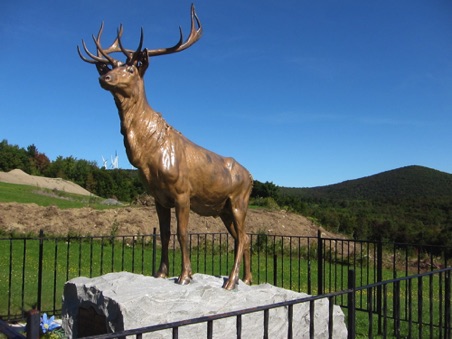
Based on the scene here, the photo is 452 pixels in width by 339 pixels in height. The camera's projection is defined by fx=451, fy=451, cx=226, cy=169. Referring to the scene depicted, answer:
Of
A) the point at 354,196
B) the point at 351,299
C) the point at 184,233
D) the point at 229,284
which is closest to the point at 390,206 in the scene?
the point at 354,196

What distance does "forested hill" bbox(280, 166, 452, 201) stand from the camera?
43.8 meters

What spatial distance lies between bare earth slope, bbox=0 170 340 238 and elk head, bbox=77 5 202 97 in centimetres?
1071

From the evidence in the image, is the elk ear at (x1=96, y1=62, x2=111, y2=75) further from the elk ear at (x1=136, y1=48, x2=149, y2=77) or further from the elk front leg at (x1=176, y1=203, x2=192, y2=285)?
the elk front leg at (x1=176, y1=203, x2=192, y2=285)

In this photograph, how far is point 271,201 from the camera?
2516 centimetres

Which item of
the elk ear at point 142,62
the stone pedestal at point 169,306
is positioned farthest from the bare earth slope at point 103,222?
the elk ear at point 142,62

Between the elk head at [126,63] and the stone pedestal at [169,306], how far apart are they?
1.95 metres

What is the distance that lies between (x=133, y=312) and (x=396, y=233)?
18.5 metres

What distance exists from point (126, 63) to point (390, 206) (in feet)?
108

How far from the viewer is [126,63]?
4637 mm

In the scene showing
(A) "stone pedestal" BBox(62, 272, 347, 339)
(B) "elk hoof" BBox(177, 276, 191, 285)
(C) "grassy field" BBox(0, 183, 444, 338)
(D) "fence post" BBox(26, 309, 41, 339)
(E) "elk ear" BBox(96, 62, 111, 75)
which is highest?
(E) "elk ear" BBox(96, 62, 111, 75)

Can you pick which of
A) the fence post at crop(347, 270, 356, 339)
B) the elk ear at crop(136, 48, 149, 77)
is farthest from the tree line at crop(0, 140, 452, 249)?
the fence post at crop(347, 270, 356, 339)

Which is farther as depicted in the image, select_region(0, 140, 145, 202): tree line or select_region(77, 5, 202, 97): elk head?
select_region(0, 140, 145, 202): tree line

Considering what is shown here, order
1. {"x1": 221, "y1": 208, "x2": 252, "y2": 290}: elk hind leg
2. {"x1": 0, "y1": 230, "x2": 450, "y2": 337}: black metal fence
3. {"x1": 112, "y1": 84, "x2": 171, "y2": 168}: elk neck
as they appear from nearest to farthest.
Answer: {"x1": 112, "y1": 84, "x2": 171, "y2": 168}: elk neck → {"x1": 221, "y1": 208, "x2": 252, "y2": 290}: elk hind leg → {"x1": 0, "y1": 230, "x2": 450, "y2": 337}: black metal fence

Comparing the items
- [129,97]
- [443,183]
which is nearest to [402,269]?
[129,97]
